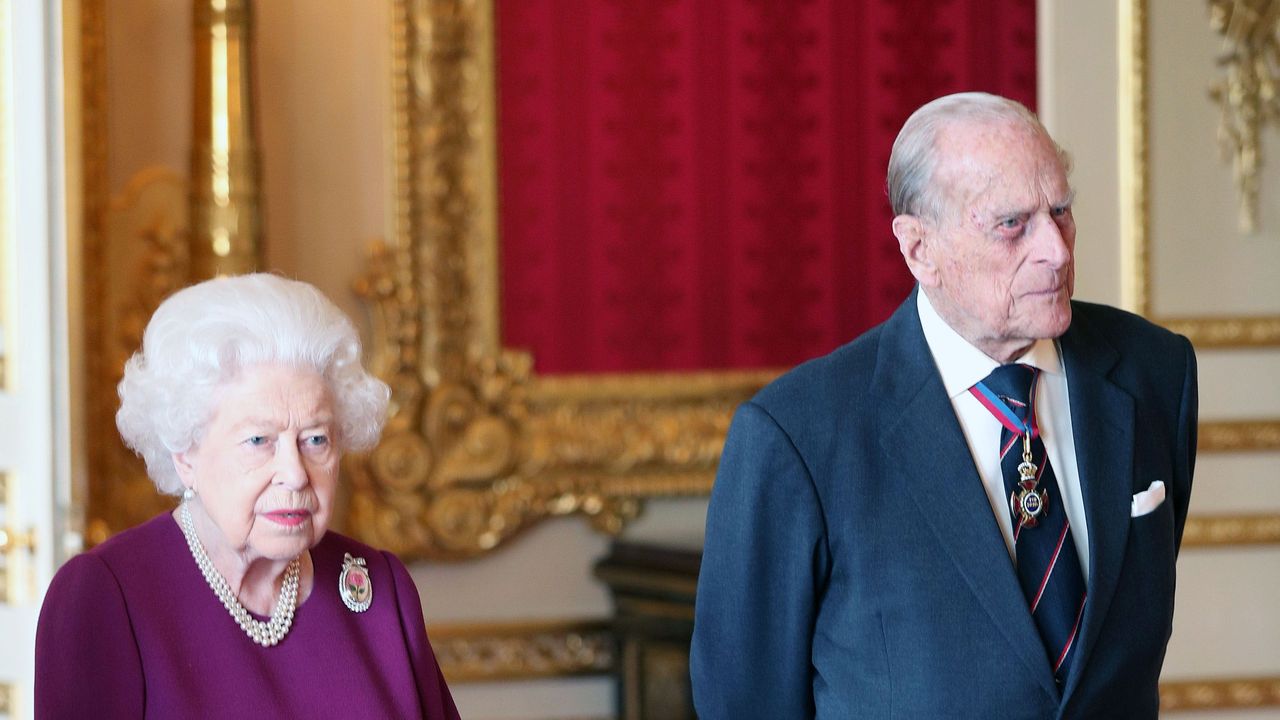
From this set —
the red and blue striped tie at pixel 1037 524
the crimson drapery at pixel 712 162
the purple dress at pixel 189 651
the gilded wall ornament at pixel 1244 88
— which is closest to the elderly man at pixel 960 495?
the red and blue striped tie at pixel 1037 524

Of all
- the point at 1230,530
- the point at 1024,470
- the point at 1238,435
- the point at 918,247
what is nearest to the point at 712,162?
the point at 1238,435

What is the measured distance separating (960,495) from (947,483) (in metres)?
0.02

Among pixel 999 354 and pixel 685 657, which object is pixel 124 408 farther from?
Result: pixel 685 657

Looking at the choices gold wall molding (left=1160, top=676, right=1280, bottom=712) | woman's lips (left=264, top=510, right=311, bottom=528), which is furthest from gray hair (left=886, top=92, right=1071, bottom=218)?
gold wall molding (left=1160, top=676, right=1280, bottom=712)

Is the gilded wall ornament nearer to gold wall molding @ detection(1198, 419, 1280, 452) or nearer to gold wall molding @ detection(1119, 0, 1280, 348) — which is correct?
gold wall molding @ detection(1119, 0, 1280, 348)

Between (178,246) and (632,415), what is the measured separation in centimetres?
128

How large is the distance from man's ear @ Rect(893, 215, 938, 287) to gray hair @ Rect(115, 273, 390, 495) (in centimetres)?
71

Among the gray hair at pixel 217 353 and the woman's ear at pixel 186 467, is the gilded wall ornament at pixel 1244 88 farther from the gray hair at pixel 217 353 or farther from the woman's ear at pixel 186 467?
the woman's ear at pixel 186 467

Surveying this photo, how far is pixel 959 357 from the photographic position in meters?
1.97

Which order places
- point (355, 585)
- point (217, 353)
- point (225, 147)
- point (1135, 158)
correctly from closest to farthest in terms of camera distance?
point (217, 353), point (355, 585), point (225, 147), point (1135, 158)

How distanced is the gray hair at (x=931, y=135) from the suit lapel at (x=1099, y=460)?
0.27m

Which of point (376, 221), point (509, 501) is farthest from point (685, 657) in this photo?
point (376, 221)

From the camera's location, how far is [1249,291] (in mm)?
4195

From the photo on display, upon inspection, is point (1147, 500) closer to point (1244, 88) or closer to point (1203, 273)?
point (1203, 273)
